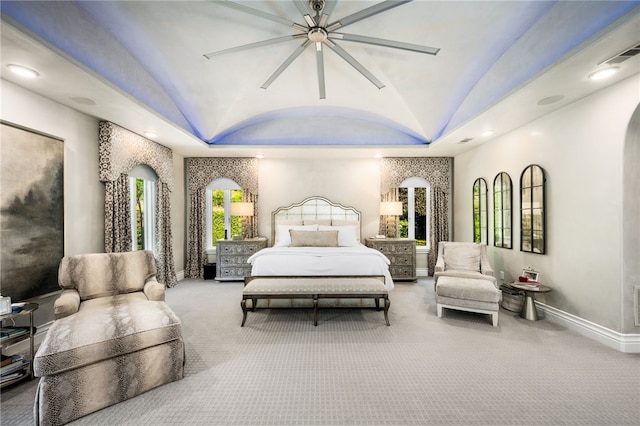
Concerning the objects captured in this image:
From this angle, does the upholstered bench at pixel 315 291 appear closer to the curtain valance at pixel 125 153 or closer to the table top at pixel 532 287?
the table top at pixel 532 287

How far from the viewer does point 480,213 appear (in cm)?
547

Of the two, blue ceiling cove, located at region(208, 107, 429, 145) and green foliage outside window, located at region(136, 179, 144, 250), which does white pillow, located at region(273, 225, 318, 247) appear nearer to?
blue ceiling cove, located at region(208, 107, 429, 145)

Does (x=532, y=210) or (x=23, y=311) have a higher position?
(x=532, y=210)

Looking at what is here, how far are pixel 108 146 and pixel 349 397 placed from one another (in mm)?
4323

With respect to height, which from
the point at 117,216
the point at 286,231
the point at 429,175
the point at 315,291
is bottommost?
the point at 315,291

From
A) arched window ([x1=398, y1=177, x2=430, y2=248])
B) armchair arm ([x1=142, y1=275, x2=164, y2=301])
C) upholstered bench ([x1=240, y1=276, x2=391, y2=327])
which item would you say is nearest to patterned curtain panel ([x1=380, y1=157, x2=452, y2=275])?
arched window ([x1=398, y1=177, x2=430, y2=248])

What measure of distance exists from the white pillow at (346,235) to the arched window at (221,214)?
7.02ft

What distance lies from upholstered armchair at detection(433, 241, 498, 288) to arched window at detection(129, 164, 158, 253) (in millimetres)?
5065

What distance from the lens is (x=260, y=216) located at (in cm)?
659

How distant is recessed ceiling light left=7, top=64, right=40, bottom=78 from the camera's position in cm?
254

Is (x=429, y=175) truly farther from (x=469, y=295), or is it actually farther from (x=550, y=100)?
(x=469, y=295)

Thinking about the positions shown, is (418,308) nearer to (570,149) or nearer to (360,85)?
(570,149)

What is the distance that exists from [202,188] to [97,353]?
476cm

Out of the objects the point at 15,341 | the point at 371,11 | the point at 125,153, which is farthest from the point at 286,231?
the point at 371,11
